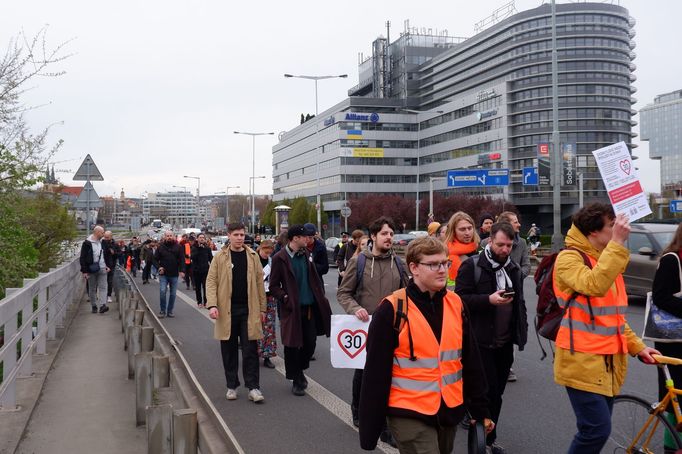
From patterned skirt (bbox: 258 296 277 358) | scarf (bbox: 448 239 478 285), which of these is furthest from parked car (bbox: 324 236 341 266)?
scarf (bbox: 448 239 478 285)

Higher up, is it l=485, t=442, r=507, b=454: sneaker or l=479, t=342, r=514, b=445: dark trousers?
l=479, t=342, r=514, b=445: dark trousers

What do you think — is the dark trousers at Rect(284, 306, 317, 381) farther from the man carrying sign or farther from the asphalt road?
the man carrying sign

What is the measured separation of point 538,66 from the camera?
84125 mm

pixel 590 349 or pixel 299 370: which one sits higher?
pixel 590 349

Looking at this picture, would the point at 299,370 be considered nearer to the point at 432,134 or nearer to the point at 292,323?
the point at 292,323

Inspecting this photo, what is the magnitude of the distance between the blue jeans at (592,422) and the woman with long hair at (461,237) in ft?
9.40

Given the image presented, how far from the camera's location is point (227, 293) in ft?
23.4

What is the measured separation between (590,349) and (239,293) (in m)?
4.22

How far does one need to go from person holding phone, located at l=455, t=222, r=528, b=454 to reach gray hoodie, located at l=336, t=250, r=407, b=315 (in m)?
0.70

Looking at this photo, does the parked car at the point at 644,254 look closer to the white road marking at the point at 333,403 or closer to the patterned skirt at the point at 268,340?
the patterned skirt at the point at 268,340

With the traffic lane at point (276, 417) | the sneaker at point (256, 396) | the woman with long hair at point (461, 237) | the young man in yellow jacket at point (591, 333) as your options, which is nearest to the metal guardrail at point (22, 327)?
the traffic lane at point (276, 417)

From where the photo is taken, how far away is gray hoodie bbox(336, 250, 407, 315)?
5820mm

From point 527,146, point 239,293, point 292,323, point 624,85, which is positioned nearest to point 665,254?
→ point 292,323

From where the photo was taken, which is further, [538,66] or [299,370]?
[538,66]
